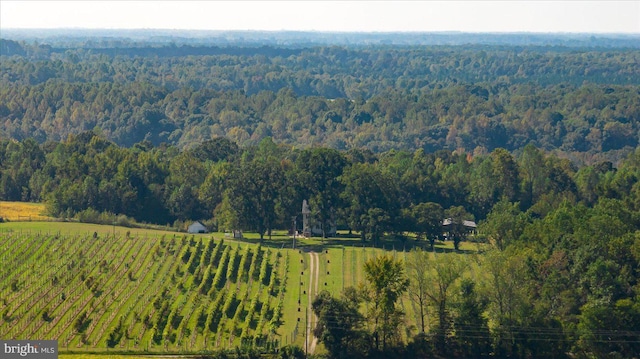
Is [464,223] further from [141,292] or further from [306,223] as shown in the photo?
[141,292]

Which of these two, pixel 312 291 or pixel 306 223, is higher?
pixel 306 223

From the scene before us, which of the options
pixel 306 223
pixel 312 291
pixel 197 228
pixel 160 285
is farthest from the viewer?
pixel 197 228

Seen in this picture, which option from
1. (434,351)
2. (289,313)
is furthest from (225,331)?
(434,351)

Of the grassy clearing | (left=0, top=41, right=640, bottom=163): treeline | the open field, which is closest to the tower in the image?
the open field

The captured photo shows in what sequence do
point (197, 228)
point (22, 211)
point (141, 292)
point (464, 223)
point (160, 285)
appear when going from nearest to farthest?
point (141, 292)
point (160, 285)
point (197, 228)
point (464, 223)
point (22, 211)

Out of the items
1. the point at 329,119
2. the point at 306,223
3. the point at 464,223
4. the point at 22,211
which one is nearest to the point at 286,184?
the point at 306,223

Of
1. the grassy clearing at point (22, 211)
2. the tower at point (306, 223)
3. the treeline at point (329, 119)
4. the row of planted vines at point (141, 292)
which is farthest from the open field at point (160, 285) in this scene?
the treeline at point (329, 119)

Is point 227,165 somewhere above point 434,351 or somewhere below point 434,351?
above

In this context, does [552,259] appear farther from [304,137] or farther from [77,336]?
[304,137]
